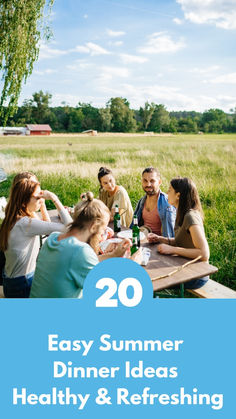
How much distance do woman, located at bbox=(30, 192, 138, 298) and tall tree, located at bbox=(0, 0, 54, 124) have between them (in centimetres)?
527

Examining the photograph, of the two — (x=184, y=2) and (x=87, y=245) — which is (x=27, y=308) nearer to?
(x=87, y=245)

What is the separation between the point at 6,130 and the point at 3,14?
2462 millimetres

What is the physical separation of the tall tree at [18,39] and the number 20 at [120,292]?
581cm

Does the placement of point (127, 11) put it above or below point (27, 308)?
above

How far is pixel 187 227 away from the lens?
7.41 ft

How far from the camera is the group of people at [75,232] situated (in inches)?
59.2

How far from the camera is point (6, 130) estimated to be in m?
7.53

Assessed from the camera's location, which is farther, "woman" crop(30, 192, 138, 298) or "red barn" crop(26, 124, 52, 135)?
"red barn" crop(26, 124, 52, 135)

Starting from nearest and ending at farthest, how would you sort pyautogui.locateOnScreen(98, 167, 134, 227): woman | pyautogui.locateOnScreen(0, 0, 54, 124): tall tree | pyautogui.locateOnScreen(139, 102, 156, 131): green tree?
pyautogui.locateOnScreen(98, 167, 134, 227): woman, pyautogui.locateOnScreen(0, 0, 54, 124): tall tree, pyautogui.locateOnScreen(139, 102, 156, 131): green tree

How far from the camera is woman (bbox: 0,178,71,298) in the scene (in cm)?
211

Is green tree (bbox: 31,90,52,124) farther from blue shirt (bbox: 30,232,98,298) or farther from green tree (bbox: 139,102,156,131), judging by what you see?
blue shirt (bbox: 30,232,98,298)

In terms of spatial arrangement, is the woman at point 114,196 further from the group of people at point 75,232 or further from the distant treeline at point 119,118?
the distant treeline at point 119,118

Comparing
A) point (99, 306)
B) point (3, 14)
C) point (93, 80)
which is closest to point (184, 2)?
point (93, 80)

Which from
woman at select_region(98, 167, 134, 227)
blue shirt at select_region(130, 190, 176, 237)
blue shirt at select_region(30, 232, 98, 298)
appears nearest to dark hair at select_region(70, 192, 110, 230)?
blue shirt at select_region(30, 232, 98, 298)
